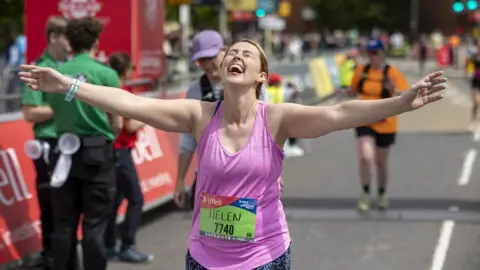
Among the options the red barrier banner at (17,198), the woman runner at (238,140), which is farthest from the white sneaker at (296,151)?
the woman runner at (238,140)

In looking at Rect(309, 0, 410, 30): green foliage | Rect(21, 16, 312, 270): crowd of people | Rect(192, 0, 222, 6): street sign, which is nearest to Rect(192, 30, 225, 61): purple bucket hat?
Rect(21, 16, 312, 270): crowd of people

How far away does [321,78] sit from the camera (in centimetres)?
2653

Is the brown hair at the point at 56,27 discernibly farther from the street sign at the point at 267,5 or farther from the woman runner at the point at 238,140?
the street sign at the point at 267,5

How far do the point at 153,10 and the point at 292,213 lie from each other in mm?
4478

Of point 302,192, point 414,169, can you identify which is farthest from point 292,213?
point 414,169

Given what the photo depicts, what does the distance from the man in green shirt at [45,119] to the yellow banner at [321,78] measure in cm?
1804

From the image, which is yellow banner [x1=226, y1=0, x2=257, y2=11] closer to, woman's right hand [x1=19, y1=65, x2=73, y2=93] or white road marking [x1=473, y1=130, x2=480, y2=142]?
white road marking [x1=473, y1=130, x2=480, y2=142]

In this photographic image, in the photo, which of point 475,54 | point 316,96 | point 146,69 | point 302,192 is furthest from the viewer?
point 316,96

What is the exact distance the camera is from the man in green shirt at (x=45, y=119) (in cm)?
673

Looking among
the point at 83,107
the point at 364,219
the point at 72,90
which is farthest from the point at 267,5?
the point at 72,90

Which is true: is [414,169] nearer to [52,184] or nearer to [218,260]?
[52,184]

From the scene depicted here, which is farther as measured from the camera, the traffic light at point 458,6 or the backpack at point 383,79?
the traffic light at point 458,6

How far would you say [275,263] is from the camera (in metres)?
4.02

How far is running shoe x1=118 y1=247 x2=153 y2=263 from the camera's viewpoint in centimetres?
764
